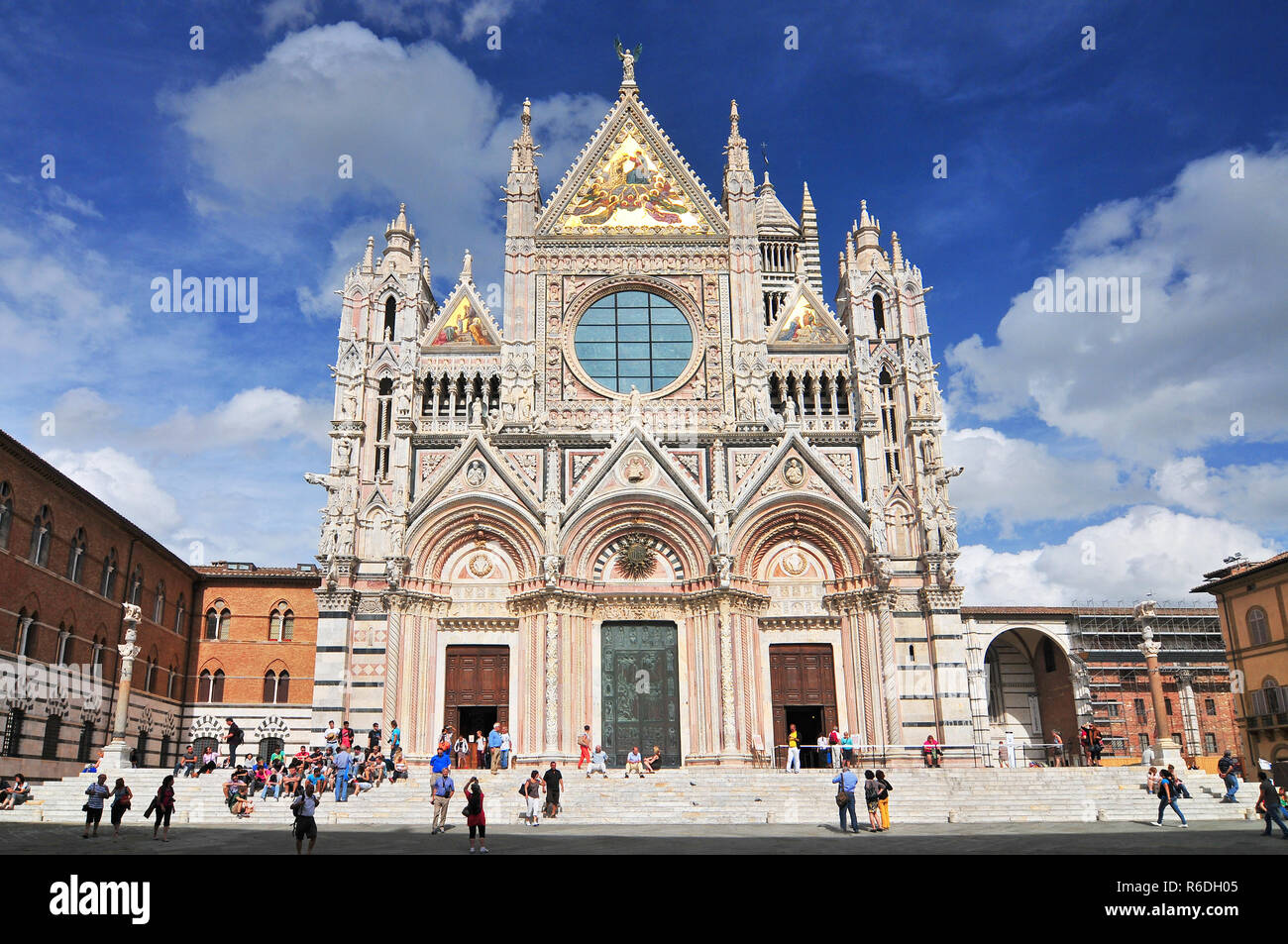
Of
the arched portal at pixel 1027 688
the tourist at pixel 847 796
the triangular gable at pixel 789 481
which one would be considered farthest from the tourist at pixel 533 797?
the arched portal at pixel 1027 688

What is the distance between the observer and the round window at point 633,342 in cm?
3509

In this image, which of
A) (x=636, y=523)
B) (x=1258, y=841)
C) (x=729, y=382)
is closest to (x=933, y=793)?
(x=1258, y=841)

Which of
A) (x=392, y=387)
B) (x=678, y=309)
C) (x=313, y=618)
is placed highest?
(x=678, y=309)

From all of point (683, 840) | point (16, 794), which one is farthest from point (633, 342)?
point (16, 794)

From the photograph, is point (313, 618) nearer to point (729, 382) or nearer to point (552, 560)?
point (552, 560)

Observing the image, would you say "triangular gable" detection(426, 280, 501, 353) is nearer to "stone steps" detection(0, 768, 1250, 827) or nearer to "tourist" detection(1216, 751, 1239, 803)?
"stone steps" detection(0, 768, 1250, 827)

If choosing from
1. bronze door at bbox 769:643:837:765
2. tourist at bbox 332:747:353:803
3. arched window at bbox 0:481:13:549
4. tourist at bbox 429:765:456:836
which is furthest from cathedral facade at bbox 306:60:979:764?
tourist at bbox 429:765:456:836

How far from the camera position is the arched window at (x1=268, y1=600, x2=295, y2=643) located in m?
41.7

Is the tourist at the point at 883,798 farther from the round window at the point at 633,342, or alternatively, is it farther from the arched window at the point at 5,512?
the arched window at the point at 5,512

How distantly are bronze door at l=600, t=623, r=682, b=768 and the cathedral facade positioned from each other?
7cm

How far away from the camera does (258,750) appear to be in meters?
40.2
